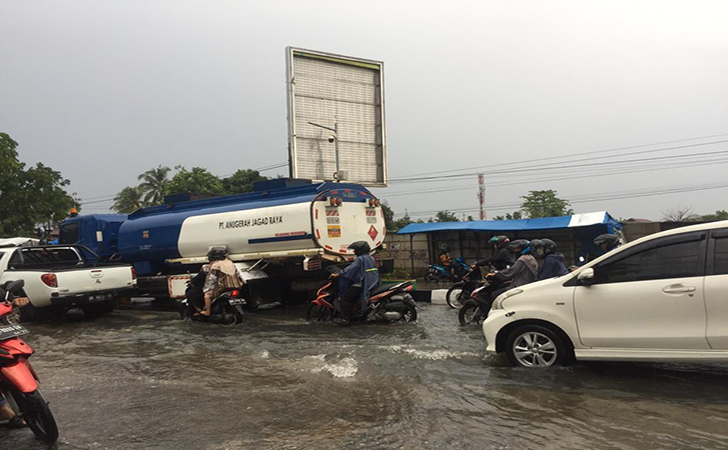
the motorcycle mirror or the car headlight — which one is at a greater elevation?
the motorcycle mirror

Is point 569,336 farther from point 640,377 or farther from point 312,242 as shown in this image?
point 312,242

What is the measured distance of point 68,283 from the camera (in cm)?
959

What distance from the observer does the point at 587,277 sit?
4.91 m

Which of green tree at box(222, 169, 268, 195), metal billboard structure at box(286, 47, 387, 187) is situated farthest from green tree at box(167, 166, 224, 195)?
metal billboard structure at box(286, 47, 387, 187)

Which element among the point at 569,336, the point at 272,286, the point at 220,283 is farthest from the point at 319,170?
the point at 569,336

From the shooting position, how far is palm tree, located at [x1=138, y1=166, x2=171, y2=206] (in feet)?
146

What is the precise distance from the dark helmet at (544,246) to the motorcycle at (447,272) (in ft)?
24.4

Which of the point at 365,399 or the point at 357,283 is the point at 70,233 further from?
the point at 365,399

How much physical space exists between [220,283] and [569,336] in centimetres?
619

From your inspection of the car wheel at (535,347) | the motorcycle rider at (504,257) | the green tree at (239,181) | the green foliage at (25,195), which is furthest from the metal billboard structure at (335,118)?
the green tree at (239,181)

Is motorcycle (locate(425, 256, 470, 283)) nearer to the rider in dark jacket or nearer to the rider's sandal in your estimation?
the rider in dark jacket

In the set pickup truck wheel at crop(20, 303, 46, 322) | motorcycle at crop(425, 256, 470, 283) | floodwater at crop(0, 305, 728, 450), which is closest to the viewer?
floodwater at crop(0, 305, 728, 450)

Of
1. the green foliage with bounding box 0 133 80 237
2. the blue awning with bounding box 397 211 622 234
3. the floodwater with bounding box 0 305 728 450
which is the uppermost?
the green foliage with bounding box 0 133 80 237

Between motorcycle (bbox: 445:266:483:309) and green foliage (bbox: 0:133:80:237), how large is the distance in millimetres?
25570
